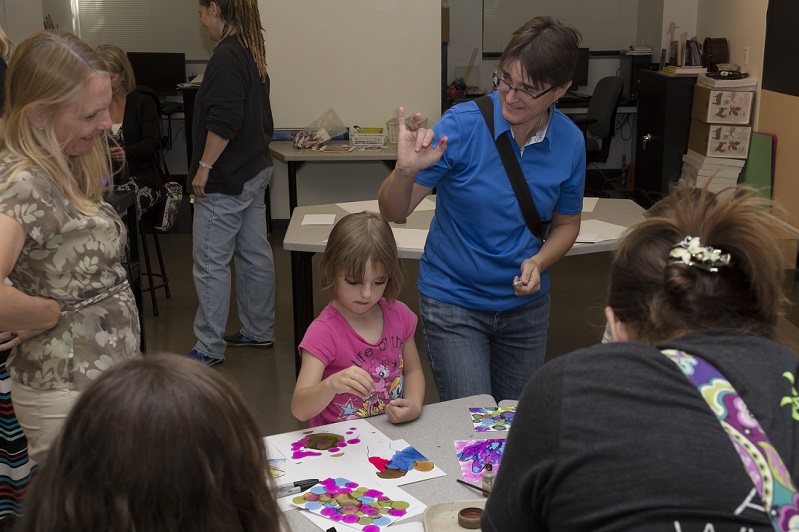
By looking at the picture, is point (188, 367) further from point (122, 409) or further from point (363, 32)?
point (363, 32)

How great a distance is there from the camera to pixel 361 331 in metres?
2.13

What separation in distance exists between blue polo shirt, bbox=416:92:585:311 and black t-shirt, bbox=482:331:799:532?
123 centimetres

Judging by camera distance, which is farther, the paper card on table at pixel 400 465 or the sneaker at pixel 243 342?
the sneaker at pixel 243 342

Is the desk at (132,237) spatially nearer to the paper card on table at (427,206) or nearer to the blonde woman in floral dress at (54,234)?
the paper card on table at (427,206)

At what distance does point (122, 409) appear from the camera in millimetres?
862

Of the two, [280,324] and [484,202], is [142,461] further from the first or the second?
[280,324]

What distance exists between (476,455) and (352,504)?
1.06 ft

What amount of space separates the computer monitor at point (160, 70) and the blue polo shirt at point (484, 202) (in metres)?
6.42

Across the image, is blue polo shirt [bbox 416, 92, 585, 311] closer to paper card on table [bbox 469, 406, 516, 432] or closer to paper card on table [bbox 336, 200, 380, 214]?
paper card on table [bbox 469, 406, 516, 432]

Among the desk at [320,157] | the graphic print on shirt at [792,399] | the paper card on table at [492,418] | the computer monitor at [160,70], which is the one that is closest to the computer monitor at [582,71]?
the desk at [320,157]

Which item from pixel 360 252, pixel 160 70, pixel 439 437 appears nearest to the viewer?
pixel 439 437

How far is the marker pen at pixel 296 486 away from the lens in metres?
1.63

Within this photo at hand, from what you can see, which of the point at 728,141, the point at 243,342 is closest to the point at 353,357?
the point at 243,342

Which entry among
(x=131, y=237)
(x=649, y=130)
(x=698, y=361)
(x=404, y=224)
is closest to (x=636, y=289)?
(x=698, y=361)
